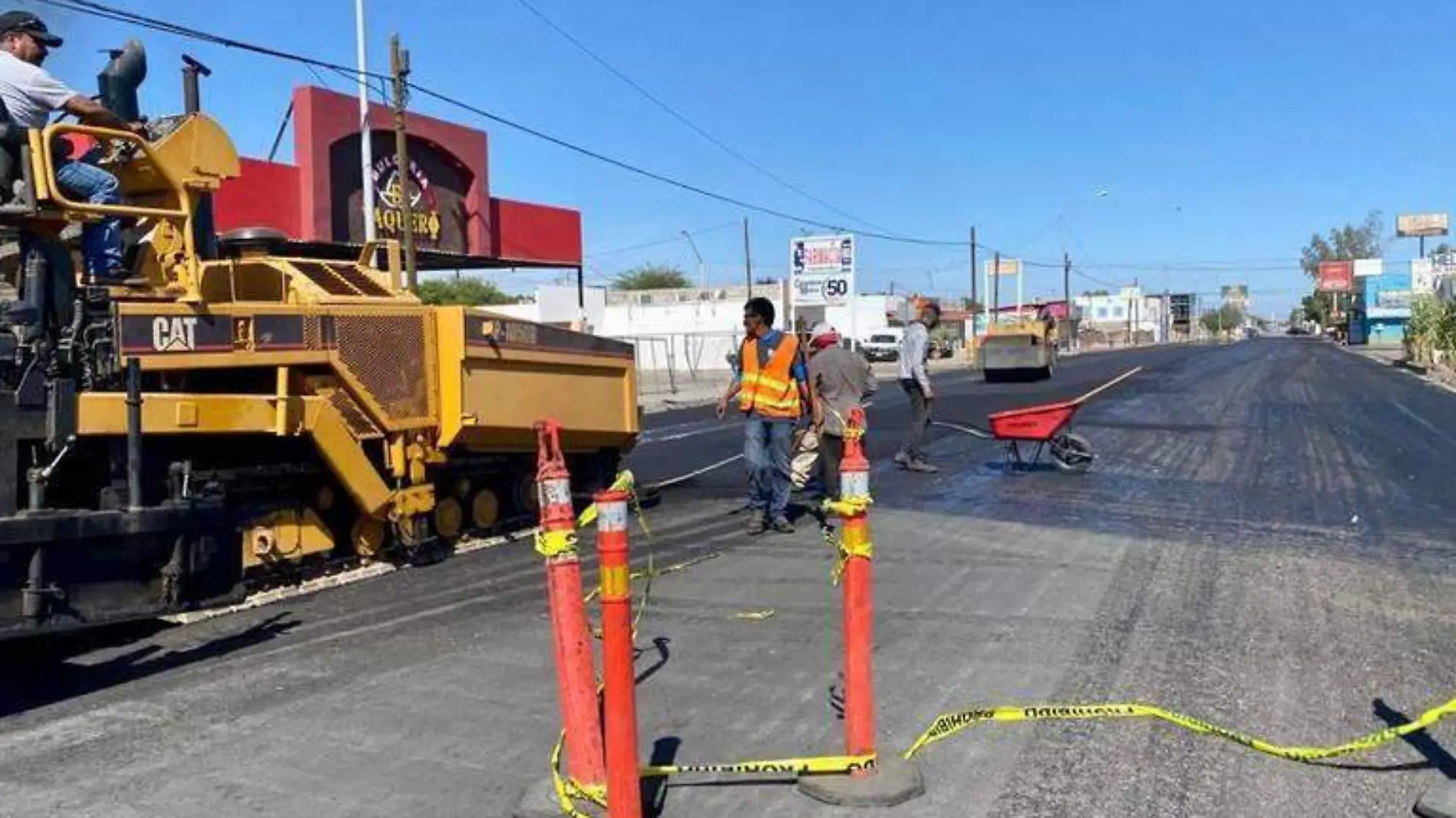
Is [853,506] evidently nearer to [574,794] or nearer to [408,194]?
[574,794]

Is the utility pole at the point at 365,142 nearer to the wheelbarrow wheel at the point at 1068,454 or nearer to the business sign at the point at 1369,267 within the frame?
the wheelbarrow wheel at the point at 1068,454

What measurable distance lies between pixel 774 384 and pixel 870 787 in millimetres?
5740

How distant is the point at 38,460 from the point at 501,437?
12.0 feet

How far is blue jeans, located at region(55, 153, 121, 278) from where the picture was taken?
19.4 feet

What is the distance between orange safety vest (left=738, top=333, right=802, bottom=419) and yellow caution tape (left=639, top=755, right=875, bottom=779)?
5515mm

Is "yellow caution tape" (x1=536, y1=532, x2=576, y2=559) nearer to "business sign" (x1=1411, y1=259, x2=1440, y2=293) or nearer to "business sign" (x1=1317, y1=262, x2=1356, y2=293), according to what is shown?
"business sign" (x1=1411, y1=259, x2=1440, y2=293)

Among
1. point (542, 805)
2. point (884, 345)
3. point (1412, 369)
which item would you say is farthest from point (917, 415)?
point (884, 345)

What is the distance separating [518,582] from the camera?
8.05 metres

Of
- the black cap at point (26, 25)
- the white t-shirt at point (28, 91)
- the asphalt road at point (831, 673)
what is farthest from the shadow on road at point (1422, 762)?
the black cap at point (26, 25)

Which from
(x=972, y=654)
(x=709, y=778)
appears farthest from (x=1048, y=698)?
(x=709, y=778)

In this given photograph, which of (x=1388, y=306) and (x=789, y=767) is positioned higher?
(x=1388, y=306)

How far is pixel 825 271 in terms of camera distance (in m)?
33.0

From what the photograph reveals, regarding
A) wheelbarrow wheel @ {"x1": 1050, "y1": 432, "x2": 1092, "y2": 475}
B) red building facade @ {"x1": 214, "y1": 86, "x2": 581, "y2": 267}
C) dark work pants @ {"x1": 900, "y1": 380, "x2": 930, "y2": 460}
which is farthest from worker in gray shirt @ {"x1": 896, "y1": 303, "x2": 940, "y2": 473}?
red building facade @ {"x1": 214, "y1": 86, "x2": 581, "y2": 267}

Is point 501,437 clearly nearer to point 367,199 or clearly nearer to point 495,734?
point 495,734
